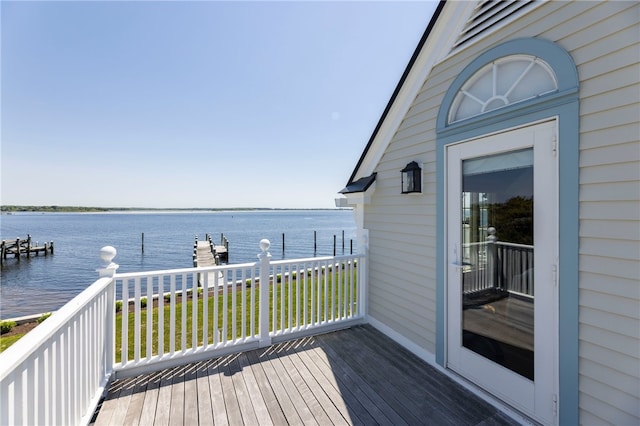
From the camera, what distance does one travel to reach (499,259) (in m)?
2.34

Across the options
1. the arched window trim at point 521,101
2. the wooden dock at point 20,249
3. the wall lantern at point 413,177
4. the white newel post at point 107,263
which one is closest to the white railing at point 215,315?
the white newel post at point 107,263

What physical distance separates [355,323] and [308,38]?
553 cm

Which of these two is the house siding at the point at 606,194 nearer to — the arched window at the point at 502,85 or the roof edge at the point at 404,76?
the arched window at the point at 502,85

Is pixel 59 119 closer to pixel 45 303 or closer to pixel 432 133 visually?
pixel 45 303

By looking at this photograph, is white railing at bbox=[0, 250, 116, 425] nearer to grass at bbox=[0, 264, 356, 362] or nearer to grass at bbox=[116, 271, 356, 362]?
grass at bbox=[116, 271, 356, 362]

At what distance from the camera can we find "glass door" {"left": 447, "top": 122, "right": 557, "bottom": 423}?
76.9 inches

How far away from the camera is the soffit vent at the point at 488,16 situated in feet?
6.99

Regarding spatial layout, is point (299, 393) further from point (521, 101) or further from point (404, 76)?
point (404, 76)

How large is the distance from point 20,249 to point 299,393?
26.0 meters

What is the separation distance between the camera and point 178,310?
5.64 meters

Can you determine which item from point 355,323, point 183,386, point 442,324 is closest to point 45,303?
point 183,386

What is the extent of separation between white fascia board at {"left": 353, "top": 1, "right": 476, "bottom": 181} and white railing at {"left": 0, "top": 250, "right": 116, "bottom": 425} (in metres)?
3.49

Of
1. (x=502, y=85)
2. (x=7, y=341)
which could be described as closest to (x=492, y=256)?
(x=502, y=85)

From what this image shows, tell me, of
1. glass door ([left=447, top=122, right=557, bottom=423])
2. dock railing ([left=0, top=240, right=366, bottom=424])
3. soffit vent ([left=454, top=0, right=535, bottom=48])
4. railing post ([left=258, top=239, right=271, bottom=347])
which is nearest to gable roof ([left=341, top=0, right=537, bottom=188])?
soffit vent ([left=454, top=0, right=535, bottom=48])
